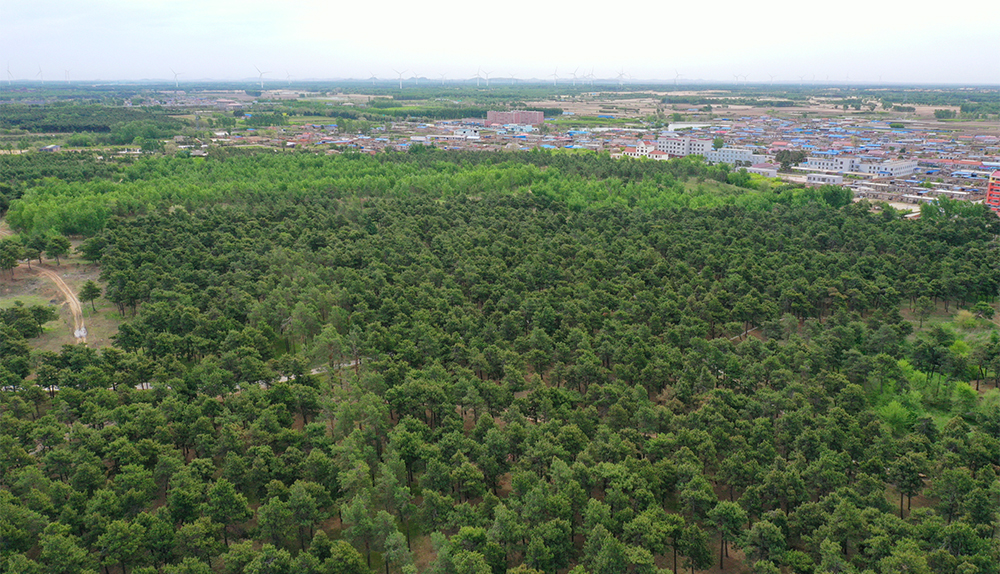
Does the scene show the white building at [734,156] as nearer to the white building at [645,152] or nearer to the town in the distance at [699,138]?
the town in the distance at [699,138]

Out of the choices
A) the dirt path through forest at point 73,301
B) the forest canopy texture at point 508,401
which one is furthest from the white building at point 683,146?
the dirt path through forest at point 73,301

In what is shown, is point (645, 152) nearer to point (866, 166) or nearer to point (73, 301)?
point (866, 166)

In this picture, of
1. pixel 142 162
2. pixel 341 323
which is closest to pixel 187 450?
pixel 341 323

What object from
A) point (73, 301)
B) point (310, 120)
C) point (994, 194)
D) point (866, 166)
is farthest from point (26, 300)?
point (310, 120)

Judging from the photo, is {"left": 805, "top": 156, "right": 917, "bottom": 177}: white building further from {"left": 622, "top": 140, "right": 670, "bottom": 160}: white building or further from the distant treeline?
the distant treeline

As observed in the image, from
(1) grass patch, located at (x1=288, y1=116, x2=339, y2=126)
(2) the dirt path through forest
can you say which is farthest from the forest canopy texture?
(1) grass patch, located at (x1=288, y1=116, x2=339, y2=126)

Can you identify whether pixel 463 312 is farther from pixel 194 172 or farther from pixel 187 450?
pixel 194 172
